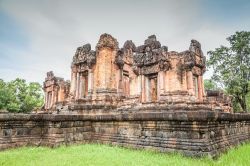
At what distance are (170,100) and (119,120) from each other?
6721 millimetres

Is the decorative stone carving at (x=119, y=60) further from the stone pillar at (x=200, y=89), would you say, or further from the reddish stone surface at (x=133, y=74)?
the stone pillar at (x=200, y=89)

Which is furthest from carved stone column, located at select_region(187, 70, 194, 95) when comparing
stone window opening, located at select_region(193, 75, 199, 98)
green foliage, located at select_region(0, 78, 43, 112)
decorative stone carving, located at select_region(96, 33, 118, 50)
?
green foliage, located at select_region(0, 78, 43, 112)

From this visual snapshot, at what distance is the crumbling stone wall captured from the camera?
5.43m

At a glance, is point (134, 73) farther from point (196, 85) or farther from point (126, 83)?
point (196, 85)

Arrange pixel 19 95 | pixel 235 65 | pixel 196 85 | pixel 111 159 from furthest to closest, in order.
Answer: pixel 19 95
pixel 235 65
pixel 196 85
pixel 111 159

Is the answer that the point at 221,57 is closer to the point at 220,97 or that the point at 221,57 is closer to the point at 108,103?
the point at 220,97

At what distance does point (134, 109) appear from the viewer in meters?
12.0

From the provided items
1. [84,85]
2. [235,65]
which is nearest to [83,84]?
[84,85]

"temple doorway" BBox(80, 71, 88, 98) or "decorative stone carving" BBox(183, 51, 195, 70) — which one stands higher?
"decorative stone carving" BBox(183, 51, 195, 70)

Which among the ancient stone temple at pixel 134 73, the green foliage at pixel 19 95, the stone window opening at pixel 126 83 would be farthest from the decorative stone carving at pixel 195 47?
the green foliage at pixel 19 95

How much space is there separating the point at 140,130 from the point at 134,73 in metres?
8.91

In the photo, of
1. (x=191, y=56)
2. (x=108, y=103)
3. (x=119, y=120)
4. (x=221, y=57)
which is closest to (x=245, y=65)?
(x=221, y=57)

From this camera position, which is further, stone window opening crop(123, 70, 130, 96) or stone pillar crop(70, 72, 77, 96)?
stone pillar crop(70, 72, 77, 96)

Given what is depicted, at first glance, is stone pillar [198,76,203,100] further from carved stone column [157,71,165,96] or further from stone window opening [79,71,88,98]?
stone window opening [79,71,88,98]
